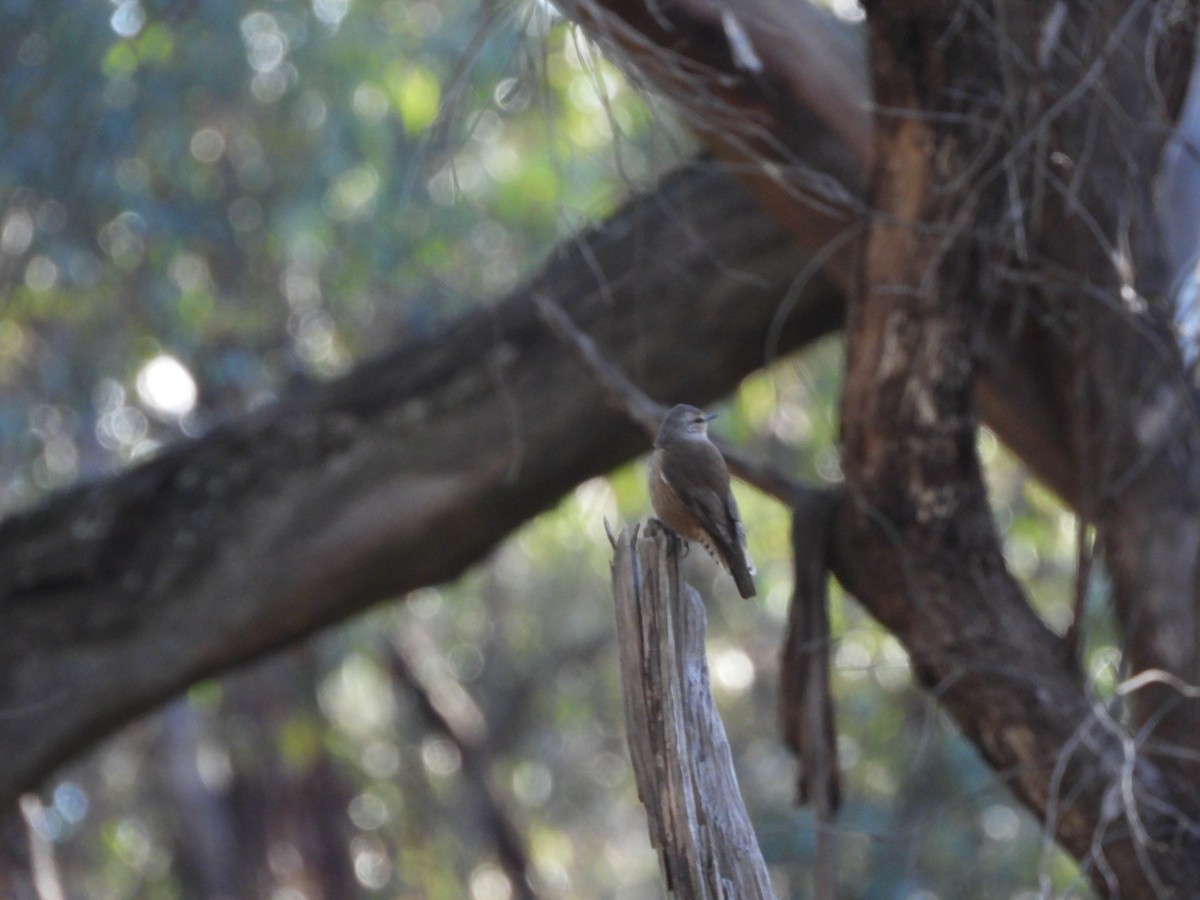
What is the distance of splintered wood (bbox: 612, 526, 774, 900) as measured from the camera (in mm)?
2783

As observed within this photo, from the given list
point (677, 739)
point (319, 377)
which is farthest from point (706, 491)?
point (319, 377)

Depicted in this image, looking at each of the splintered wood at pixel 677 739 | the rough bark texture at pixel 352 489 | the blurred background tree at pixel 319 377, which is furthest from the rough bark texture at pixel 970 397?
the blurred background tree at pixel 319 377

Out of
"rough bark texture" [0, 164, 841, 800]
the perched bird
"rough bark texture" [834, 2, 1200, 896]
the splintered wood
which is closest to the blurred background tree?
"rough bark texture" [0, 164, 841, 800]

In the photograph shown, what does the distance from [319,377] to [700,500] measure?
25.0 feet

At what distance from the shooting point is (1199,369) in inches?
186

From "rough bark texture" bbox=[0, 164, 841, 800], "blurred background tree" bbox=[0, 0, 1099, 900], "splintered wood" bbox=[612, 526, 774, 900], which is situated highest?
"splintered wood" bbox=[612, 526, 774, 900]

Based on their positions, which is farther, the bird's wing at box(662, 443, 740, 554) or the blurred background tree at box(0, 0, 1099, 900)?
the blurred background tree at box(0, 0, 1099, 900)

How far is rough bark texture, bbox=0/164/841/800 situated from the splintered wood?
2.16 meters

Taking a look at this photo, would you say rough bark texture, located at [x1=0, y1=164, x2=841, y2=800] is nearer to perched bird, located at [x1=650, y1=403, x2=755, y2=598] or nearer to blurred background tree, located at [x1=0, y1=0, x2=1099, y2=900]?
perched bird, located at [x1=650, y1=403, x2=755, y2=598]

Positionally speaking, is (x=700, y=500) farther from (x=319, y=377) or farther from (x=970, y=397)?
(x=319, y=377)

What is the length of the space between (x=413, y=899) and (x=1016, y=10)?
10.5m

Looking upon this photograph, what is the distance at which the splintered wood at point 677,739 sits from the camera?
9.13 ft

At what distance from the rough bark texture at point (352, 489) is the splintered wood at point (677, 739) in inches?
85.2

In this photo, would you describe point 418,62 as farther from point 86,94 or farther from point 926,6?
point 926,6
